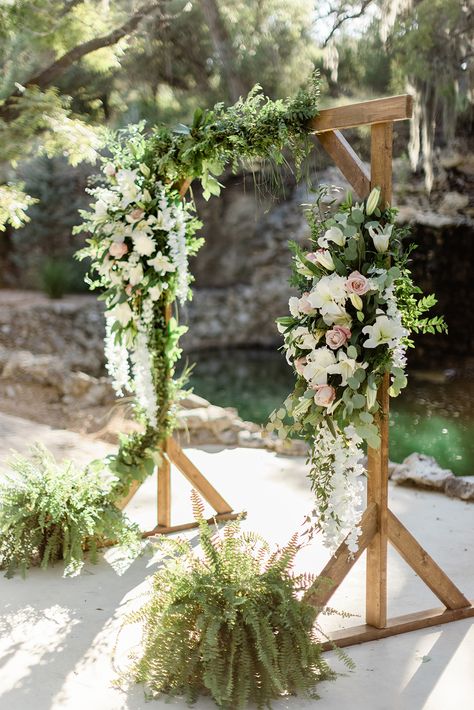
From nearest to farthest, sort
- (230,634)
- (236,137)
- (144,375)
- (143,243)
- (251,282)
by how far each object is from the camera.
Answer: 1. (230,634)
2. (236,137)
3. (143,243)
4. (144,375)
5. (251,282)

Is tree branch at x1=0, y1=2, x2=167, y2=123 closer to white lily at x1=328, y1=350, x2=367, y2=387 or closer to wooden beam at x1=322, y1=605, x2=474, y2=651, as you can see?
white lily at x1=328, y1=350, x2=367, y2=387

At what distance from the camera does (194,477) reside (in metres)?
5.00

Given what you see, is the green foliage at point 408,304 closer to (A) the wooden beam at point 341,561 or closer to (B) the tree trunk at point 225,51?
(A) the wooden beam at point 341,561

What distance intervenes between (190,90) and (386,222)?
445 inches

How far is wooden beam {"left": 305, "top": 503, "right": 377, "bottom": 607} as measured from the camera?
3.36 meters

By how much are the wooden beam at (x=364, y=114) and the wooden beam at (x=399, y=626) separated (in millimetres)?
2083

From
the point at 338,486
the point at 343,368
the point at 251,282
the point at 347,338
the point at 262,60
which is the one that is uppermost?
the point at 262,60

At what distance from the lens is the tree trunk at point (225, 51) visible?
12.9m

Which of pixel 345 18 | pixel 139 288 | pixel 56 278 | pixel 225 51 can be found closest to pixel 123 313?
pixel 139 288

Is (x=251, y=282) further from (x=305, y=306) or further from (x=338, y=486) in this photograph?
(x=338, y=486)

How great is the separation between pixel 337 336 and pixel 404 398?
318 inches

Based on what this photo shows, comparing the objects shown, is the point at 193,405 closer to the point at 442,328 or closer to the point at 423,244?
the point at 442,328

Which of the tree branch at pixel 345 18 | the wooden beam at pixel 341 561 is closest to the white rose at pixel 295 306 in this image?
the wooden beam at pixel 341 561

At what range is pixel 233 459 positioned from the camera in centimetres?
677
